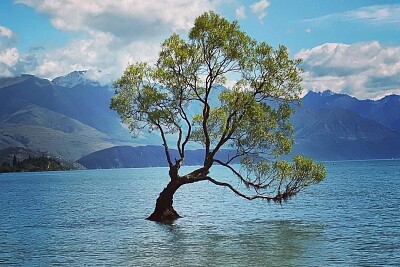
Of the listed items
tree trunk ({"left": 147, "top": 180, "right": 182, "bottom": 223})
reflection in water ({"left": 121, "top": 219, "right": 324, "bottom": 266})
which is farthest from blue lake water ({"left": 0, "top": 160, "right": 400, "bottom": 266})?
tree trunk ({"left": 147, "top": 180, "right": 182, "bottom": 223})

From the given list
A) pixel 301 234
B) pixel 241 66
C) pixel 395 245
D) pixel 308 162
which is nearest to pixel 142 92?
pixel 241 66

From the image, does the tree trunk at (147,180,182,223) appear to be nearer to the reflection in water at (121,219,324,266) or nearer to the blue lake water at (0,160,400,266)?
the blue lake water at (0,160,400,266)

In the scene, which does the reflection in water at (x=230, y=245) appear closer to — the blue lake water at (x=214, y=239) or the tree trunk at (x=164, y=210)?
the blue lake water at (x=214, y=239)

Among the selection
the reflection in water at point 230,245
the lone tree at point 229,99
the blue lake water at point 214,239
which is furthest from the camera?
the lone tree at point 229,99

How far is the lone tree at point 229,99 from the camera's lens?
2174 inches

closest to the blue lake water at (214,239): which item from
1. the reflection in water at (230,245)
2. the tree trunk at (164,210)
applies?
the reflection in water at (230,245)

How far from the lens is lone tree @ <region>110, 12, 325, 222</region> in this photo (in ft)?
181

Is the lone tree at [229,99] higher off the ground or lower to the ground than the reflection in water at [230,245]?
higher

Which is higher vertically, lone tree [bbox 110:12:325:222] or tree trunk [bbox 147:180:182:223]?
lone tree [bbox 110:12:325:222]

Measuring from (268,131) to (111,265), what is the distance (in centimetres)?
2707

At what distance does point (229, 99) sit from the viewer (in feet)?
183

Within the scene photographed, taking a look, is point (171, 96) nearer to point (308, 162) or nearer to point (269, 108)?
point (269, 108)

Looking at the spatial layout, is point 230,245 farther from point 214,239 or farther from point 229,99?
point 229,99

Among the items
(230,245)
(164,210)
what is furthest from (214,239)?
(164,210)
